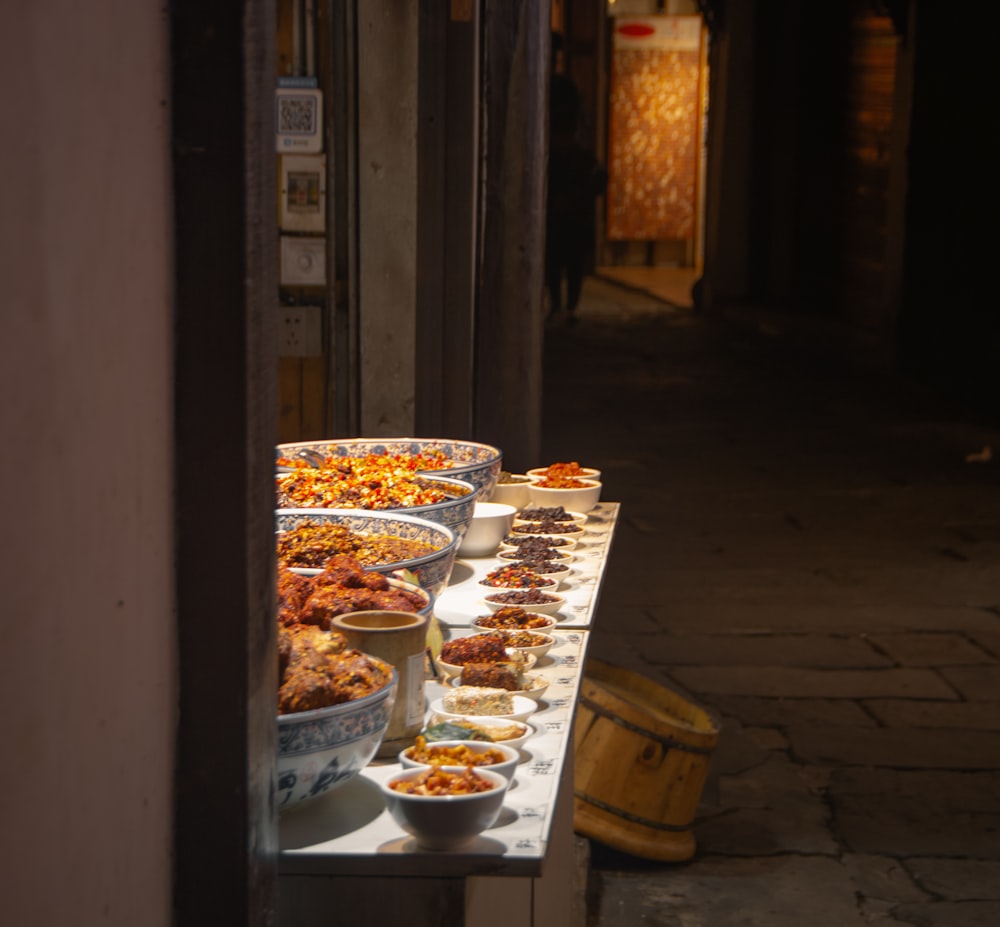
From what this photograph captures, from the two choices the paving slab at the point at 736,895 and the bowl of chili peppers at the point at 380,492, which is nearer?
the bowl of chili peppers at the point at 380,492

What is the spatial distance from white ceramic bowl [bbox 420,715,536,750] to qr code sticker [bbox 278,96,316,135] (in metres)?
3.15

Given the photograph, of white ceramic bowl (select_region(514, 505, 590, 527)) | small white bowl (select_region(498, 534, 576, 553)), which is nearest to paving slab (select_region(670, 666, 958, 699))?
white ceramic bowl (select_region(514, 505, 590, 527))

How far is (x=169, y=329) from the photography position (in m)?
1.71

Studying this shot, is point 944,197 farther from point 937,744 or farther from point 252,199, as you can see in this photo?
point 252,199

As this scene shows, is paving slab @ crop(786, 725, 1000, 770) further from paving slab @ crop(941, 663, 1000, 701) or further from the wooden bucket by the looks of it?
the wooden bucket

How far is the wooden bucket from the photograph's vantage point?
413cm

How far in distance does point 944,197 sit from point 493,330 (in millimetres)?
9376

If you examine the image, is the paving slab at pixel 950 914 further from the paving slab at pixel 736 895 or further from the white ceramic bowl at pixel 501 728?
the white ceramic bowl at pixel 501 728

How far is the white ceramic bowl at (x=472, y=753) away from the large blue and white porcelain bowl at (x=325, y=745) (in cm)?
10

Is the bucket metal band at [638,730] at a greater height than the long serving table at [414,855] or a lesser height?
lesser

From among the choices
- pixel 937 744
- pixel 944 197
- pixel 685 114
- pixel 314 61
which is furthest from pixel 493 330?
pixel 685 114

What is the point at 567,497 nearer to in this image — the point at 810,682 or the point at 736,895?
the point at 736,895

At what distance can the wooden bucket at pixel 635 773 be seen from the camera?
163 inches

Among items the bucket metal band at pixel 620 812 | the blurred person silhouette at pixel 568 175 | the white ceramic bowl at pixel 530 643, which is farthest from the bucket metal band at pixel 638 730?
the blurred person silhouette at pixel 568 175
